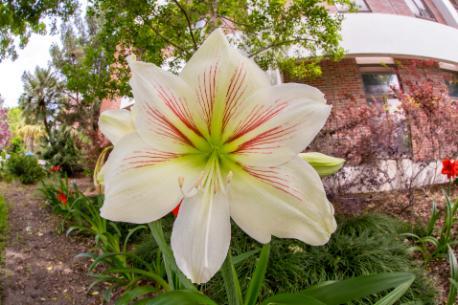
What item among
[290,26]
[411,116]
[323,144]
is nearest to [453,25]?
[411,116]

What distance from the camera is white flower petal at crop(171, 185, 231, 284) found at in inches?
21.2

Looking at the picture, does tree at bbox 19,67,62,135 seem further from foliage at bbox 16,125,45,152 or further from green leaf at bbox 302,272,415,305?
green leaf at bbox 302,272,415,305

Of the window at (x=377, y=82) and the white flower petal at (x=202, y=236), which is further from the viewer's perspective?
the window at (x=377, y=82)

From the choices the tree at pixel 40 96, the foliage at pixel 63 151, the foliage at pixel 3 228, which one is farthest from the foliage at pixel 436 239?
the tree at pixel 40 96

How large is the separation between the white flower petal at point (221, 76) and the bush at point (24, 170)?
11.0m

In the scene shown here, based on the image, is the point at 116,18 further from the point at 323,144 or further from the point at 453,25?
the point at 453,25

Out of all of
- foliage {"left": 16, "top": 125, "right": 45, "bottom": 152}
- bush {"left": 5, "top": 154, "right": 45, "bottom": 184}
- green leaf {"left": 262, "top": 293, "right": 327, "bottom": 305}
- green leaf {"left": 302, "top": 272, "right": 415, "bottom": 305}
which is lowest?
green leaf {"left": 302, "top": 272, "right": 415, "bottom": 305}

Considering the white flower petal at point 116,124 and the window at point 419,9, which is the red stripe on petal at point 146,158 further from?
the window at point 419,9

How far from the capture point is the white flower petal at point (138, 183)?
1.80 feet

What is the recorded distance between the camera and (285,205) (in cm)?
56

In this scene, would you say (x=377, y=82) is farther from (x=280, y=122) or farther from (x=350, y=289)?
(x=280, y=122)

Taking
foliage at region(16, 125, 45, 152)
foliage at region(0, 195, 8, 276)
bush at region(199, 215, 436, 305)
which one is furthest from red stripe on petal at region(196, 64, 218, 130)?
foliage at region(16, 125, 45, 152)

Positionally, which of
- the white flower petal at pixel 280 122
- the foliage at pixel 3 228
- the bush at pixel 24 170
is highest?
the bush at pixel 24 170

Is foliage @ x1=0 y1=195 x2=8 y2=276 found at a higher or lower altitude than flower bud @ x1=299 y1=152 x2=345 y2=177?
higher
